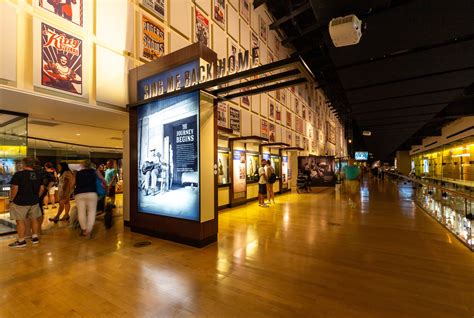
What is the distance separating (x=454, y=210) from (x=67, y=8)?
876 centimetres

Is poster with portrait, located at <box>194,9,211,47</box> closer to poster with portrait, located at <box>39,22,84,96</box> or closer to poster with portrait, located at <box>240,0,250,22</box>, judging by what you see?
poster with portrait, located at <box>240,0,250,22</box>

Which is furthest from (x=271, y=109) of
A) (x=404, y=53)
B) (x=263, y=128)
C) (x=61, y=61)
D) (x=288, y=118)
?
(x=61, y=61)

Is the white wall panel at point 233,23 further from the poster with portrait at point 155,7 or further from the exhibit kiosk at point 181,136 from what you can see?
the exhibit kiosk at point 181,136

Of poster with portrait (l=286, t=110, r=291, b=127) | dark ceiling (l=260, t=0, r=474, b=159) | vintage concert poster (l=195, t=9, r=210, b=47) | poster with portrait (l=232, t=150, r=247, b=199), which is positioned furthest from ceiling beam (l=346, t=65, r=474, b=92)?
poster with portrait (l=286, t=110, r=291, b=127)

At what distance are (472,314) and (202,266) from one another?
2901 millimetres

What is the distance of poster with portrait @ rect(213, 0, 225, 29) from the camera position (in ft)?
25.8

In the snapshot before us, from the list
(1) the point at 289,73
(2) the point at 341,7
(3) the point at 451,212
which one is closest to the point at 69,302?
(1) the point at 289,73

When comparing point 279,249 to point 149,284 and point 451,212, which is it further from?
point 451,212

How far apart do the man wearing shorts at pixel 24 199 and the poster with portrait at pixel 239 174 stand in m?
5.39

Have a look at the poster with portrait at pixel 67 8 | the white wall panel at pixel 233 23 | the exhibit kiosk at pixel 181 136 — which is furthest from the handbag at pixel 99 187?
the white wall panel at pixel 233 23

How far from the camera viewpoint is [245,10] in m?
9.83

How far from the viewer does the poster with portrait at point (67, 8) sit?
4.03 m

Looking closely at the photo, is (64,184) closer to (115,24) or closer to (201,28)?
(115,24)

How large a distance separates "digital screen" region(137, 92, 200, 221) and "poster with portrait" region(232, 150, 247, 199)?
3843mm
